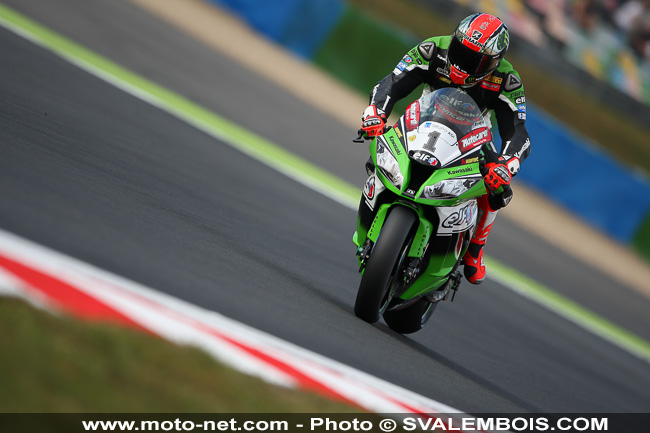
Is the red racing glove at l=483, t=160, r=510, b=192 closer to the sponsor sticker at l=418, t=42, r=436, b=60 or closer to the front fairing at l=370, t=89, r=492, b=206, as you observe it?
the front fairing at l=370, t=89, r=492, b=206

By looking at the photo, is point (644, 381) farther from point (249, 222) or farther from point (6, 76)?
point (6, 76)

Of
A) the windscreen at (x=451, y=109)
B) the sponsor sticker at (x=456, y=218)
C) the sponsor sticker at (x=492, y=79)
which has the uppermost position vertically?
the sponsor sticker at (x=492, y=79)

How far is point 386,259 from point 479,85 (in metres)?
1.88

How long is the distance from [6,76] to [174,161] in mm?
1722

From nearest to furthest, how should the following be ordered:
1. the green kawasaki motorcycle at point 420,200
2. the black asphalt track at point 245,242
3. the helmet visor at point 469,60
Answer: the black asphalt track at point 245,242 → the green kawasaki motorcycle at point 420,200 → the helmet visor at point 469,60

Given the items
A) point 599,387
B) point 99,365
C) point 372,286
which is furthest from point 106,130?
point 99,365

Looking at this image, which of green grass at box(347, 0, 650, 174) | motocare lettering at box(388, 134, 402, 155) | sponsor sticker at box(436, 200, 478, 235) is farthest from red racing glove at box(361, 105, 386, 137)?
green grass at box(347, 0, 650, 174)

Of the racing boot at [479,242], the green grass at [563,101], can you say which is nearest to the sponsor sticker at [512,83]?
the racing boot at [479,242]

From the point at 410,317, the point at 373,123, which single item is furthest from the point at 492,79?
the point at 410,317

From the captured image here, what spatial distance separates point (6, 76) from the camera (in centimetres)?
889

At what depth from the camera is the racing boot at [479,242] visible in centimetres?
701

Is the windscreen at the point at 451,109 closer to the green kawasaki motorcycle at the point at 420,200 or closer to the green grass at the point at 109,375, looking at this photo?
the green kawasaki motorcycle at the point at 420,200

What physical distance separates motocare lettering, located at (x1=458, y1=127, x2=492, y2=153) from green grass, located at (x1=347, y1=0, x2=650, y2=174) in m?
19.2

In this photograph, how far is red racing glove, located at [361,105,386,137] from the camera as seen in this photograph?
6555 mm
